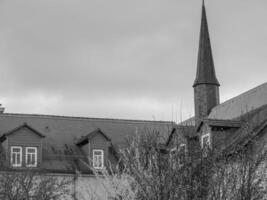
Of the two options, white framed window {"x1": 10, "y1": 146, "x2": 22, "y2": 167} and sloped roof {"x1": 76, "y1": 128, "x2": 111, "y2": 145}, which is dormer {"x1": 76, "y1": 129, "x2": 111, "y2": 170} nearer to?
sloped roof {"x1": 76, "y1": 128, "x2": 111, "y2": 145}

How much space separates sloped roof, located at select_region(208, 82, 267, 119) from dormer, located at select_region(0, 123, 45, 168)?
1056 centimetres

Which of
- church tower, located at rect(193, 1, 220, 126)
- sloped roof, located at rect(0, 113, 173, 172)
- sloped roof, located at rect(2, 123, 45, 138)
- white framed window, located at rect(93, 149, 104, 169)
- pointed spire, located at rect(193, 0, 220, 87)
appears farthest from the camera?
white framed window, located at rect(93, 149, 104, 169)

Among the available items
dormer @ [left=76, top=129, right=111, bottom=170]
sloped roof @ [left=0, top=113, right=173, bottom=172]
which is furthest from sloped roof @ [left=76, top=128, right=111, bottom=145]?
sloped roof @ [left=0, top=113, right=173, bottom=172]

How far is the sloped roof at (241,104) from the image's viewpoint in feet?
131

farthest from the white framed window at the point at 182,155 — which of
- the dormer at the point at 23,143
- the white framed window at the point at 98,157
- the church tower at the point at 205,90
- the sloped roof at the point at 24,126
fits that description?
the white framed window at the point at 98,157

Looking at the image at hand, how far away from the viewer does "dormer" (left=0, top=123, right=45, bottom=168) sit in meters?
45.4

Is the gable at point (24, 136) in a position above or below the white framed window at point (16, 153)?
above

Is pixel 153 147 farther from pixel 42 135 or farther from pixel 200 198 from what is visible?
pixel 42 135

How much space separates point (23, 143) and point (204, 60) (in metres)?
12.2

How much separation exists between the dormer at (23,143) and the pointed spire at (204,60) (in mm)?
10142

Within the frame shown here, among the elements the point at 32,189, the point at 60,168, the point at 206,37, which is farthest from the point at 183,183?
the point at 206,37

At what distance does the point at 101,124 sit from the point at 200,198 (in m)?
33.1

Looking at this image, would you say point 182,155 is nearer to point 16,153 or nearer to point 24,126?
point 24,126

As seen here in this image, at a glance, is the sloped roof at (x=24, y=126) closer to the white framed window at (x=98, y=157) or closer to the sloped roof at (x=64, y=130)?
the sloped roof at (x=64, y=130)
